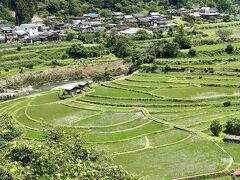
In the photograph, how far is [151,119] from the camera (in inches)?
1515

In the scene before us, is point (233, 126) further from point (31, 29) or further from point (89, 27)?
point (89, 27)

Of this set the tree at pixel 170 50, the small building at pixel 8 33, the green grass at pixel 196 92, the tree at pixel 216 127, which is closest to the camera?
the tree at pixel 216 127

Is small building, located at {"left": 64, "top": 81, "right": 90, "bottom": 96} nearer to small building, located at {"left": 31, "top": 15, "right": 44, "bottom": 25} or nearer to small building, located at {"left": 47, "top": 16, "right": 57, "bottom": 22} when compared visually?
small building, located at {"left": 31, "top": 15, "right": 44, "bottom": 25}

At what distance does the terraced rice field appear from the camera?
28.6m

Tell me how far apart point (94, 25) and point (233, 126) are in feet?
204

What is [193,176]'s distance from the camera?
2575 cm

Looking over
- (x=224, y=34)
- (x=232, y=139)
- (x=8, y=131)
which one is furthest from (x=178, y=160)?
(x=224, y=34)

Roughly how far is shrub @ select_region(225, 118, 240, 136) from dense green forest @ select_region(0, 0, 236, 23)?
7092cm

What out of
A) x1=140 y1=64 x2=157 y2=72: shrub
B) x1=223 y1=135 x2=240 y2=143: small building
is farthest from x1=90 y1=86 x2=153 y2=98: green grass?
x1=223 y1=135 x2=240 y2=143: small building

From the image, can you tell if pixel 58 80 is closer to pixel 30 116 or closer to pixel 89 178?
pixel 30 116

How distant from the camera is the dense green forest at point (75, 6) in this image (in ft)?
317

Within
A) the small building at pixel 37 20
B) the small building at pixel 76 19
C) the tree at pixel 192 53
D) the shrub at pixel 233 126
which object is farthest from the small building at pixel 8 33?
the shrub at pixel 233 126

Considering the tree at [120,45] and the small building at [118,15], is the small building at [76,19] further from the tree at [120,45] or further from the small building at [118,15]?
the tree at [120,45]

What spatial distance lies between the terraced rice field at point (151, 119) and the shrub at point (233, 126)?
1811 mm
